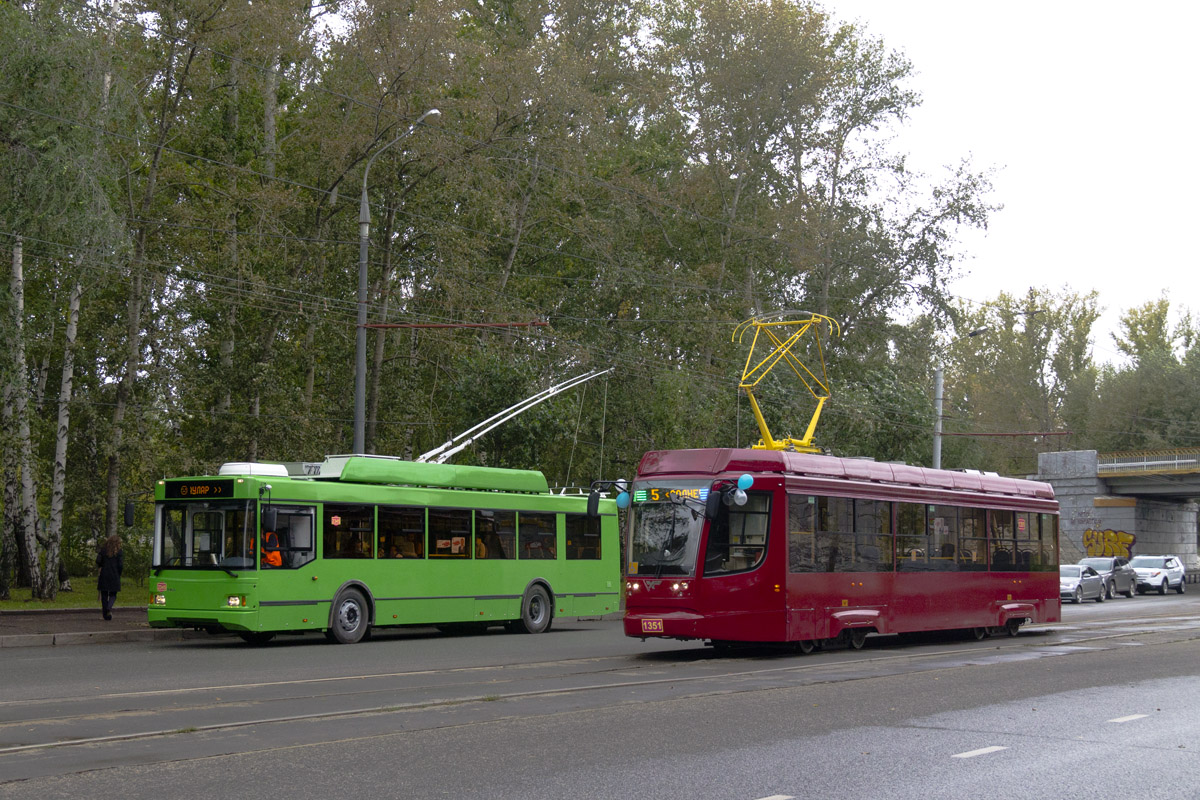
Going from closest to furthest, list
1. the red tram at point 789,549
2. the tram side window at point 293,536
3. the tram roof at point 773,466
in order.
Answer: the red tram at point 789,549
the tram roof at point 773,466
the tram side window at point 293,536

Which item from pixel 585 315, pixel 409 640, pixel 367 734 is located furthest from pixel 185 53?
pixel 367 734

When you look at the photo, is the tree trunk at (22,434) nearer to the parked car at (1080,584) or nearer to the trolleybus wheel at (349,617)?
the trolleybus wheel at (349,617)

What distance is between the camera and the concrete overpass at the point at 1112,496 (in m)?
61.5

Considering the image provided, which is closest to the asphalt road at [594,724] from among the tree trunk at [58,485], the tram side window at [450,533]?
the tram side window at [450,533]

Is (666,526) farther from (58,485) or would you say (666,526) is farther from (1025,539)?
(58,485)

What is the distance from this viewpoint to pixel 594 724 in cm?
1090

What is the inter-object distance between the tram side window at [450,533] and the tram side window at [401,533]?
0.27 metres

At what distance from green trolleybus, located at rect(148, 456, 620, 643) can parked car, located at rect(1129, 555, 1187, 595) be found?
107ft

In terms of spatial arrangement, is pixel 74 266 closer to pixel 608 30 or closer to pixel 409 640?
pixel 409 640

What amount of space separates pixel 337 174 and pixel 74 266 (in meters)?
8.82

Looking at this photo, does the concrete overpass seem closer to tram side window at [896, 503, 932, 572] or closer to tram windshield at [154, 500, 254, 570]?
tram side window at [896, 503, 932, 572]

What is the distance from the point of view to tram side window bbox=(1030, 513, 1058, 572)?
24611 mm

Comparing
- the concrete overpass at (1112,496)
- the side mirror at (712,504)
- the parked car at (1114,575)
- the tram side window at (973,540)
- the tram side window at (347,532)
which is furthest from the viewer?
the concrete overpass at (1112,496)

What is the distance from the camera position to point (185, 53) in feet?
95.8
